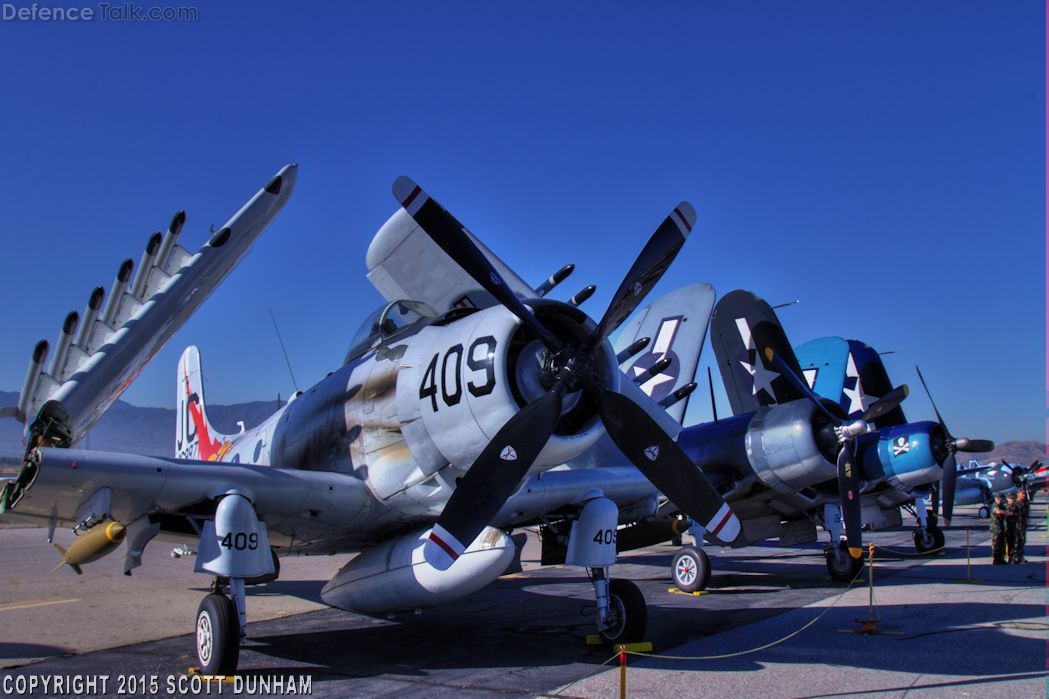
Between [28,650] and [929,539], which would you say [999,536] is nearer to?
[929,539]

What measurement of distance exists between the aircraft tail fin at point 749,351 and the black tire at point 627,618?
5493mm

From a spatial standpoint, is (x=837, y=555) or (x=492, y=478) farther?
(x=837, y=555)

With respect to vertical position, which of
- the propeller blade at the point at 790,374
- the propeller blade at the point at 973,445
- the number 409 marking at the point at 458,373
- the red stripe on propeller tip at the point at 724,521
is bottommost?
the red stripe on propeller tip at the point at 724,521

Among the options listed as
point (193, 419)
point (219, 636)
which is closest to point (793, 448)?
point (219, 636)

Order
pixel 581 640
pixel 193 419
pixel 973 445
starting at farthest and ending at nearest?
pixel 193 419, pixel 973 445, pixel 581 640

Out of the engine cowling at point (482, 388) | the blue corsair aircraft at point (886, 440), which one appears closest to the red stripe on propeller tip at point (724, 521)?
the engine cowling at point (482, 388)

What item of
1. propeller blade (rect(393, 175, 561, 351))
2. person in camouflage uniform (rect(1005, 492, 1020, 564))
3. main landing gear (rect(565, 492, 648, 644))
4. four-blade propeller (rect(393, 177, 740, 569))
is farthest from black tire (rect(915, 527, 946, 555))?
propeller blade (rect(393, 175, 561, 351))

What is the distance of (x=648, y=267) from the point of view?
268 inches

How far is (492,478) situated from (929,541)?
17418 mm

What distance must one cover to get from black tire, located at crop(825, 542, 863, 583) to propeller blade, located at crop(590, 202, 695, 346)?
8.37 meters

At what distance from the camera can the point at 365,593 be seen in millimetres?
7527

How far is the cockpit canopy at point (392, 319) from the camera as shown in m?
7.67

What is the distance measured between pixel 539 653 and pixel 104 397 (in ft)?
16.5

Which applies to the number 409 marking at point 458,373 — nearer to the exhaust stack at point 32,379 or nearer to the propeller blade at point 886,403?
the exhaust stack at point 32,379
